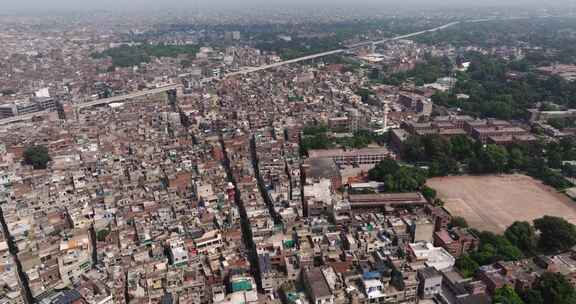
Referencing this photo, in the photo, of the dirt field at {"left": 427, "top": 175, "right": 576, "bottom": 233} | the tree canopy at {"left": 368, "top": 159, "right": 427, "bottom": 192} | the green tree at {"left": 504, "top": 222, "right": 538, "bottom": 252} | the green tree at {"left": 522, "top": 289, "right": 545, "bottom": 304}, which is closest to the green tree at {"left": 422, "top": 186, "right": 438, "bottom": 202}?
the tree canopy at {"left": 368, "top": 159, "right": 427, "bottom": 192}

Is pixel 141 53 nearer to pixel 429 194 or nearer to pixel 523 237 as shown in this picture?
pixel 429 194

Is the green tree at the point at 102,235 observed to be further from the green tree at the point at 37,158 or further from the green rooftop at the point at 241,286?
the green tree at the point at 37,158

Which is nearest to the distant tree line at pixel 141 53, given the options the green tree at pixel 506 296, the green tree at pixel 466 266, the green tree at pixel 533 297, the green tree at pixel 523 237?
the green tree at pixel 523 237

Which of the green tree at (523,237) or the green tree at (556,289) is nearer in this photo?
the green tree at (556,289)

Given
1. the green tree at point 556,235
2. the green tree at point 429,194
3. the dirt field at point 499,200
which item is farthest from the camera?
the green tree at point 429,194

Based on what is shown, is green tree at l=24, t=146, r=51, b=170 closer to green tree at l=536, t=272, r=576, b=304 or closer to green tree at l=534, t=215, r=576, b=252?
green tree at l=536, t=272, r=576, b=304

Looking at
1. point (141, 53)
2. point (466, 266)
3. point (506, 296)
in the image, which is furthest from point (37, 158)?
point (141, 53)

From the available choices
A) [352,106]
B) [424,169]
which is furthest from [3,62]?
[424,169]
